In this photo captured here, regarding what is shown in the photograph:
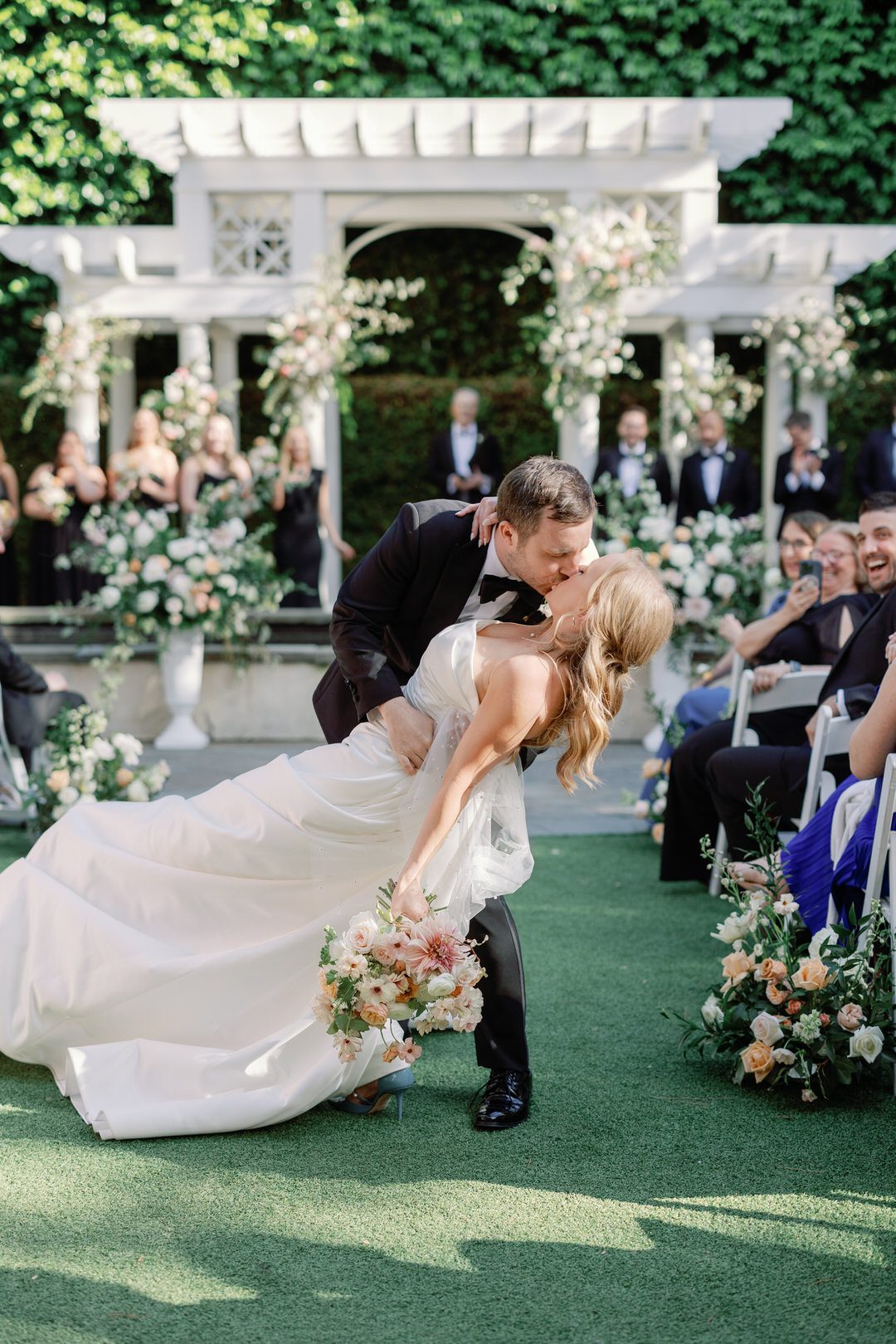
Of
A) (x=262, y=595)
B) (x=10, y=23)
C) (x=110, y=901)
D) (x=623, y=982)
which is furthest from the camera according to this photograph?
(x=10, y=23)

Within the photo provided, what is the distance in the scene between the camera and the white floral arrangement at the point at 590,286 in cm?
1089

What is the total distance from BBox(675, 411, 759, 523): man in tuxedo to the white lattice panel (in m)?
3.73

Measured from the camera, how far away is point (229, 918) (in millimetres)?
3553

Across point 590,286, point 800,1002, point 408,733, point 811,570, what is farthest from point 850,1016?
point 590,286

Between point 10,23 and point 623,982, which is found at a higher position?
point 10,23

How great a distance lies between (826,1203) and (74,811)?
204cm

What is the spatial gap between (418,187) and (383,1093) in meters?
9.46

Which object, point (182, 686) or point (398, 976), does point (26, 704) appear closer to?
point (182, 686)

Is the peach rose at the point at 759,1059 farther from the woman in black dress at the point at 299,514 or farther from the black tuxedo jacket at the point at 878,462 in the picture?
the black tuxedo jacket at the point at 878,462

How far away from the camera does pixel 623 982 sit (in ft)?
15.1

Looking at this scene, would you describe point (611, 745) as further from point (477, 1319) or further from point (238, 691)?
point (477, 1319)

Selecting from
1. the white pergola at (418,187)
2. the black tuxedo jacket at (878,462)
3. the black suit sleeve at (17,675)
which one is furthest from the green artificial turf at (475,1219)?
the white pergola at (418,187)

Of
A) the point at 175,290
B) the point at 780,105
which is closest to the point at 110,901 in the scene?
the point at 175,290

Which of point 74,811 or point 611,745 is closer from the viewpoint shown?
point 74,811
